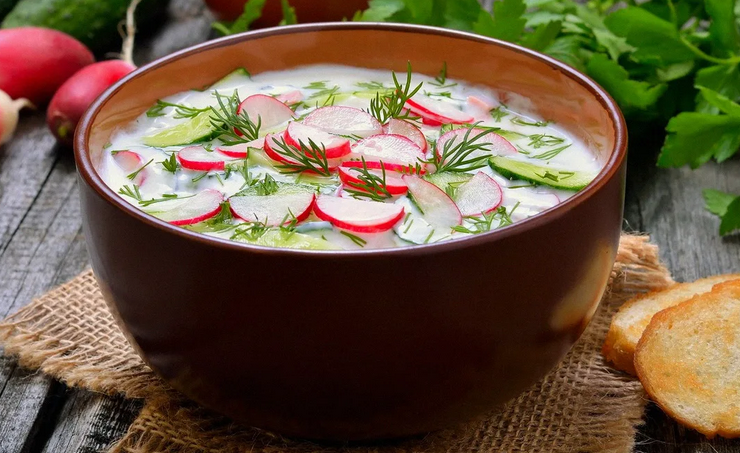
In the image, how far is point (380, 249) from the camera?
4.25ft

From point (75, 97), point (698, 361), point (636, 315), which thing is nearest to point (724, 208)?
point (636, 315)

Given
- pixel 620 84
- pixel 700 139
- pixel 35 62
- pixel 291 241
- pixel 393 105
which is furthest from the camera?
pixel 35 62

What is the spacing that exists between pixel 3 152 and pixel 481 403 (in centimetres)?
206

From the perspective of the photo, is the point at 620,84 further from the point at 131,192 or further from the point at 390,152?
the point at 131,192

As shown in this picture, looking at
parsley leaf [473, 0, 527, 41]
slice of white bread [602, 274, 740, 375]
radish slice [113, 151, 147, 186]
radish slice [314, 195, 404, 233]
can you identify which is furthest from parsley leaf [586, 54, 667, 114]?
radish slice [113, 151, 147, 186]

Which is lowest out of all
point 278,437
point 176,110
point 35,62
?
point 35,62

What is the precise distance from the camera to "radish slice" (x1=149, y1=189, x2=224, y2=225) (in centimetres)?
154

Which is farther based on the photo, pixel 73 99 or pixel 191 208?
pixel 73 99

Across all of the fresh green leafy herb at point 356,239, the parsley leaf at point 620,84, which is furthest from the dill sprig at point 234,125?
the parsley leaf at point 620,84

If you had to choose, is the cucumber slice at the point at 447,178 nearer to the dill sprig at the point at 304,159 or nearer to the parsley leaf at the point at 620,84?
the dill sprig at the point at 304,159

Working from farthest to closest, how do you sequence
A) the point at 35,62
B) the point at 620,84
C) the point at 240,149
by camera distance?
1. the point at 35,62
2. the point at 620,84
3. the point at 240,149

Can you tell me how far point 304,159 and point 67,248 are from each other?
1.05m

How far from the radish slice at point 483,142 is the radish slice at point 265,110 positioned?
0.36 meters

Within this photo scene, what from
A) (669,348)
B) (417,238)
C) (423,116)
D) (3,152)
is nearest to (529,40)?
(423,116)
